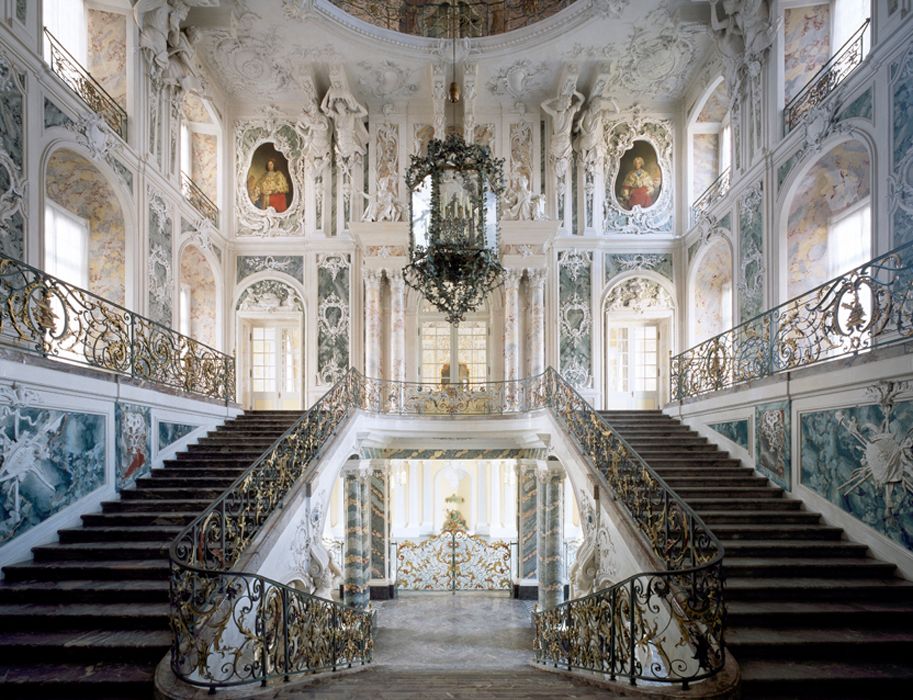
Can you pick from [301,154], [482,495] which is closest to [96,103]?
[301,154]

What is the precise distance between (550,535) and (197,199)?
8667mm

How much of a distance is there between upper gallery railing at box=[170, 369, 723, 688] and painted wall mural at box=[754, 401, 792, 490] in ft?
5.12

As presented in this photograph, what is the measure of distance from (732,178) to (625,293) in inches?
123

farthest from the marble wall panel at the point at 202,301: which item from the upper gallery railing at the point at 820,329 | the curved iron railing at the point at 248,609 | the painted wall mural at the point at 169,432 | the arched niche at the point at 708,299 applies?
the arched niche at the point at 708,299

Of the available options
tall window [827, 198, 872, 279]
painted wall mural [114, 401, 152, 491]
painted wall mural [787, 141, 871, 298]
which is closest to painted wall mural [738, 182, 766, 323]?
painted wall mural [787, 141, 871, 298]

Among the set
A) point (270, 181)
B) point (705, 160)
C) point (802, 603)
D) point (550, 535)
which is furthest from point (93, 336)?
point (705, 160)

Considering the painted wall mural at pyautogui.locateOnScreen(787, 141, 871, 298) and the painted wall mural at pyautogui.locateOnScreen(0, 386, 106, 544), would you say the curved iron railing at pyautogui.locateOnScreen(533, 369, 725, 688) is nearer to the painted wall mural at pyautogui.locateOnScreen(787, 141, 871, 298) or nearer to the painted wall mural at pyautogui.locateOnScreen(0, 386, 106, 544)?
the painted wall mural at pyautogui.locateOnScreen(787, 141, 871, 298)

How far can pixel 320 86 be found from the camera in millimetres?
11789

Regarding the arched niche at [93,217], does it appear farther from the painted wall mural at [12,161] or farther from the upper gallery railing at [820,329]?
the upper gallery railing at [820,329]

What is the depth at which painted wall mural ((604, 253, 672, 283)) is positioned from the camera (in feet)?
39.4

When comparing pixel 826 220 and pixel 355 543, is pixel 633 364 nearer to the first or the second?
pixel 826 220

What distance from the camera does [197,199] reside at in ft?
36.2

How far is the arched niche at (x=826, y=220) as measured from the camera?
7594 mm

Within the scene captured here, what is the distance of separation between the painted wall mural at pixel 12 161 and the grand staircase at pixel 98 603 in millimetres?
2772
